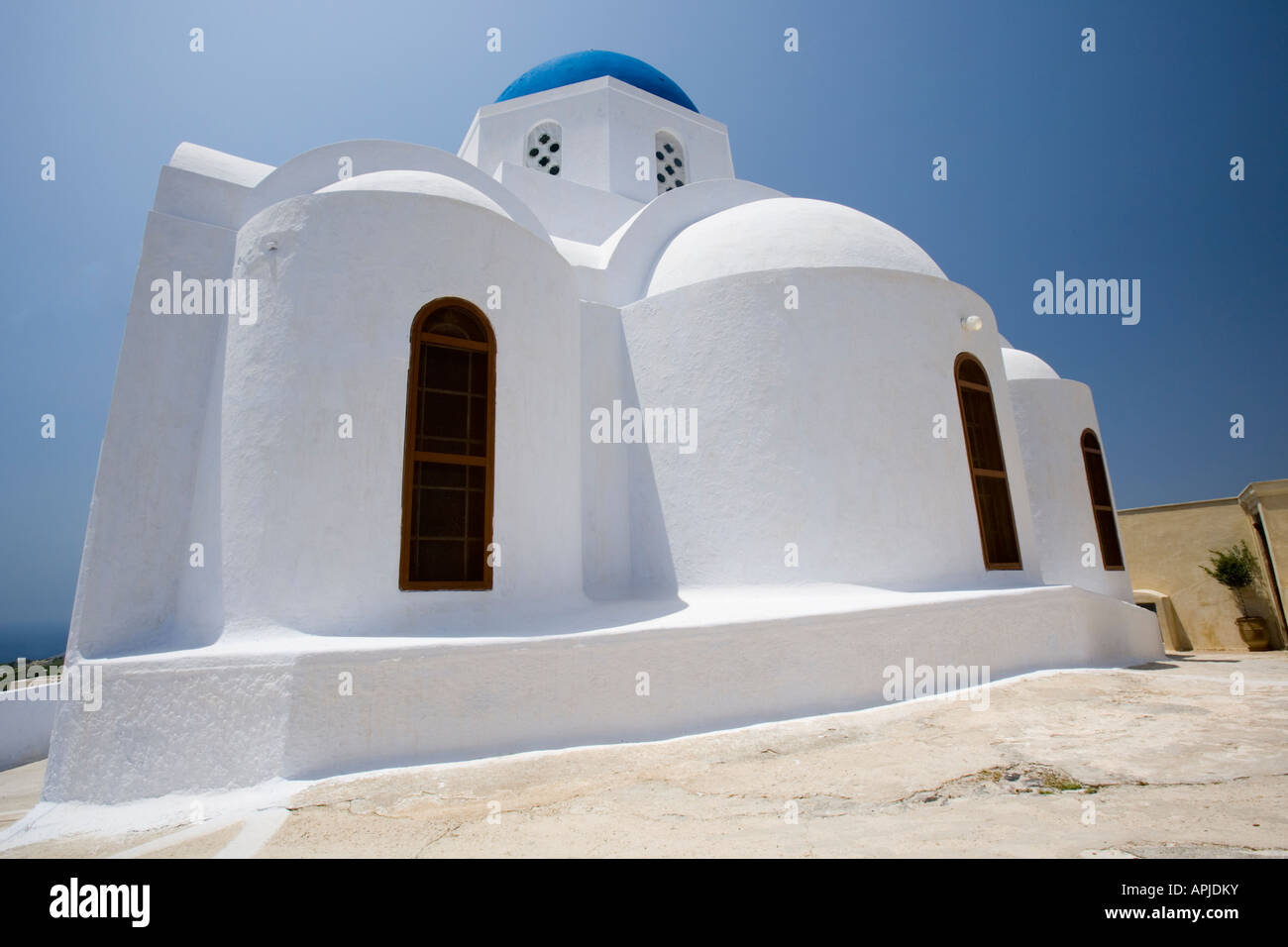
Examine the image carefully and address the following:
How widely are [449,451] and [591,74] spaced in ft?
32.1

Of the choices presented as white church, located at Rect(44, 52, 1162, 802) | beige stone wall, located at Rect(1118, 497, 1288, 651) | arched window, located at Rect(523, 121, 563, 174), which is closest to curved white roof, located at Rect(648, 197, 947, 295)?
white church, located at Rect(44, 52, 1162, 802)

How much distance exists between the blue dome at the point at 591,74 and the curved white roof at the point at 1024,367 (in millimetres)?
7431

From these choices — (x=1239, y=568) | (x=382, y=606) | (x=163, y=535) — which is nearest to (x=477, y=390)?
(x=382, y=606)

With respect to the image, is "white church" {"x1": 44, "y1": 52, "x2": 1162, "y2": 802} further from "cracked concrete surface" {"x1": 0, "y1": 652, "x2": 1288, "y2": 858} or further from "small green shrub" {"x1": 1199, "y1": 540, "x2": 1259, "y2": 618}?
"small green shrub" {"x1": 1199, "y1": 540, "x2": 1259, "y2": 618}

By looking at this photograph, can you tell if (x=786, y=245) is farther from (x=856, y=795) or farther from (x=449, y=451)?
(x=856, y=795)

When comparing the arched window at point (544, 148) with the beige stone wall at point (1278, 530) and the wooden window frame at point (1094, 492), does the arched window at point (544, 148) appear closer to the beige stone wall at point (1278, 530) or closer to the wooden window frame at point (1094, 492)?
the wooden window frame at point (1094, 492)

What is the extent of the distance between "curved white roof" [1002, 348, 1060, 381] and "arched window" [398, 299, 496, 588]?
909cm

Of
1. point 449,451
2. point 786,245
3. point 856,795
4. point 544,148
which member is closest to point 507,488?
point 449,451

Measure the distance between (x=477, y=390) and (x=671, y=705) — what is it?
2.95 metres

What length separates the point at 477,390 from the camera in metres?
→ 5.69

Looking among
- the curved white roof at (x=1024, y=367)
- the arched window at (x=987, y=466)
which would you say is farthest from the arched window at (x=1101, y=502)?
the arched window at (x=987, y=466)

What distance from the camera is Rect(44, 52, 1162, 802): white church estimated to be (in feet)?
14.1

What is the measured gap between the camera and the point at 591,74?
12.2 m
